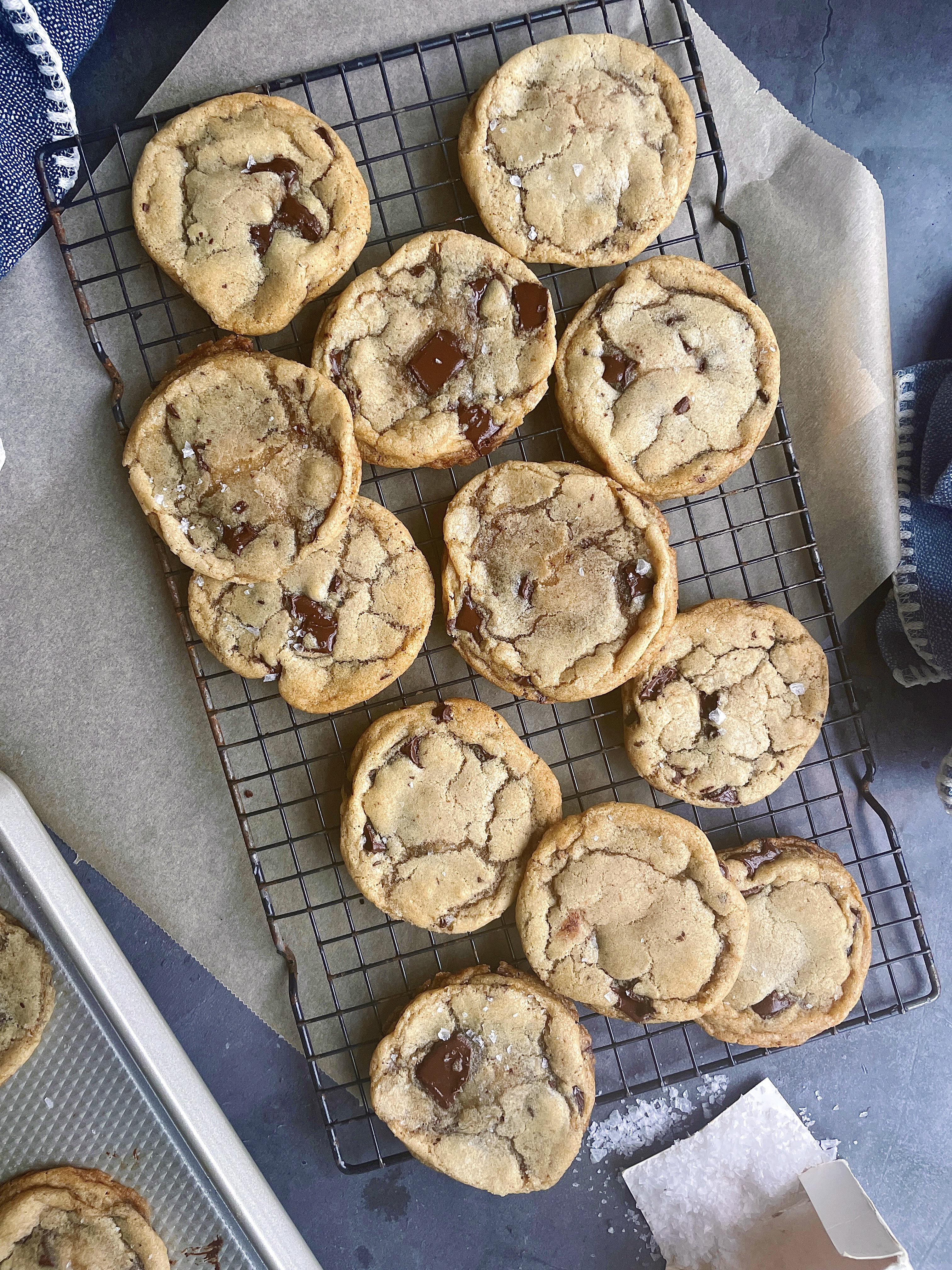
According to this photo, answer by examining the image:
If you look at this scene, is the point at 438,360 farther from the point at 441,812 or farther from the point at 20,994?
the point at 20,994

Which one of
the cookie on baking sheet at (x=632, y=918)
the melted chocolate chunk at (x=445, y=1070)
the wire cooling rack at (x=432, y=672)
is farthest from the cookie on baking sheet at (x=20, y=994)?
the cookie on baking sheet at (x=632, y=918)

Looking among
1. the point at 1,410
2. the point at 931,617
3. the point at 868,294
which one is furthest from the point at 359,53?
the point at 931,617

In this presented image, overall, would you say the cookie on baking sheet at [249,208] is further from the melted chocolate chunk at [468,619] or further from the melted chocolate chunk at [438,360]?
the melted chocolate chunk at [468,619]

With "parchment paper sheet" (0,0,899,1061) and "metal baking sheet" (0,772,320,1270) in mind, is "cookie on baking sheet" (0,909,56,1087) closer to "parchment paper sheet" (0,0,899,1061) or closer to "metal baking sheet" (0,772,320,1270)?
"metal baking sheet" (0,772,320,1270)

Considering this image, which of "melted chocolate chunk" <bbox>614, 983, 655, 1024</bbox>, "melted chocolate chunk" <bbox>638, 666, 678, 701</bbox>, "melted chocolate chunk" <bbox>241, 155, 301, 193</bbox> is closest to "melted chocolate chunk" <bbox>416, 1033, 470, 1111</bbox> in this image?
"melted chocolate chunk" <bbox>614, 983, 655, 1024</bbox>

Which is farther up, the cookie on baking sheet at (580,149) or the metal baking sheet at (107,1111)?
the cookie on baking sheet at (580,149)

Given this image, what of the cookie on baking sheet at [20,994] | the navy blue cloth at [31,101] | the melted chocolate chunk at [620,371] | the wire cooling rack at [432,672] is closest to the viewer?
the navy blue cloth at [31,101]
